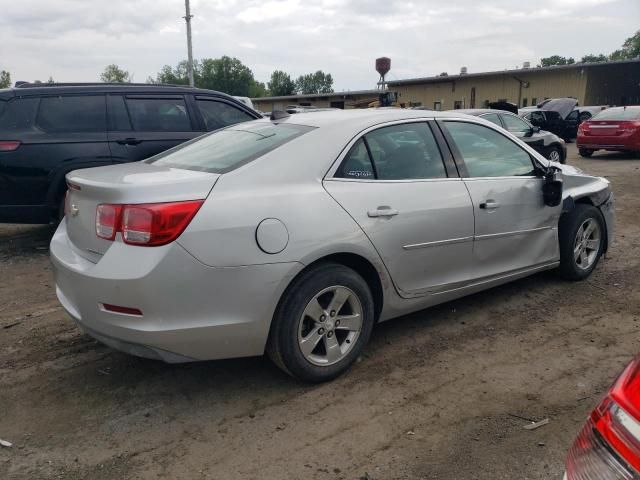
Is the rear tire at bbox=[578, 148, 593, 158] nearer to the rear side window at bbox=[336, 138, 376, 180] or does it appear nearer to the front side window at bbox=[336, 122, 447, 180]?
the front side window at bbox=[336, 122, 447, 180]

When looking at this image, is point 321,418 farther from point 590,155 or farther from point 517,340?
point 590,155

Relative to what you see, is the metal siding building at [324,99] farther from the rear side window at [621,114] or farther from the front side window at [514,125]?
the front side window at [514,125]

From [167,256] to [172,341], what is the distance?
430 millimetres

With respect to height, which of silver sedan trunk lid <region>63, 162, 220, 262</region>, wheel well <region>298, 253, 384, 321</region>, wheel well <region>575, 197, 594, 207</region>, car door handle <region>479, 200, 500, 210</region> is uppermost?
silver sedan trunk lid <region>63, 162, 220, 262</region>

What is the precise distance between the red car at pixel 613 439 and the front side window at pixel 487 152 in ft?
8.39

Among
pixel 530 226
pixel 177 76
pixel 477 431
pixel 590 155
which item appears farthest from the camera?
pixel 177 76

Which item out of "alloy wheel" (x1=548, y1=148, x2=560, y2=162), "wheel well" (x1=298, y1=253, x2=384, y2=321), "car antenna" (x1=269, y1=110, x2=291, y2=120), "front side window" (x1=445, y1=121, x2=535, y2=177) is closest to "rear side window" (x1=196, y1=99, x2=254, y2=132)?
"car antenna" (x1=269, y1=110, x2=291, y2=120)

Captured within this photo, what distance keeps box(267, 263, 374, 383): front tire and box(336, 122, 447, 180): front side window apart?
0.65 metres

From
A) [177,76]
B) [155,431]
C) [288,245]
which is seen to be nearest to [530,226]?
[288,245]

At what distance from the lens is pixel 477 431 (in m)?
2.80

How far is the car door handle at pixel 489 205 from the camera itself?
3.92m

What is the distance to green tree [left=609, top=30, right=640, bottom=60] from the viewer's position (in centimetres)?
8612

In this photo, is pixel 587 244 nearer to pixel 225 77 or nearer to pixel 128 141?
pixel 128 141

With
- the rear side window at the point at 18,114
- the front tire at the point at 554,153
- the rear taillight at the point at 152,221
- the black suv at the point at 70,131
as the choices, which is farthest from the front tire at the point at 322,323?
the front tire at the point at 554,153
